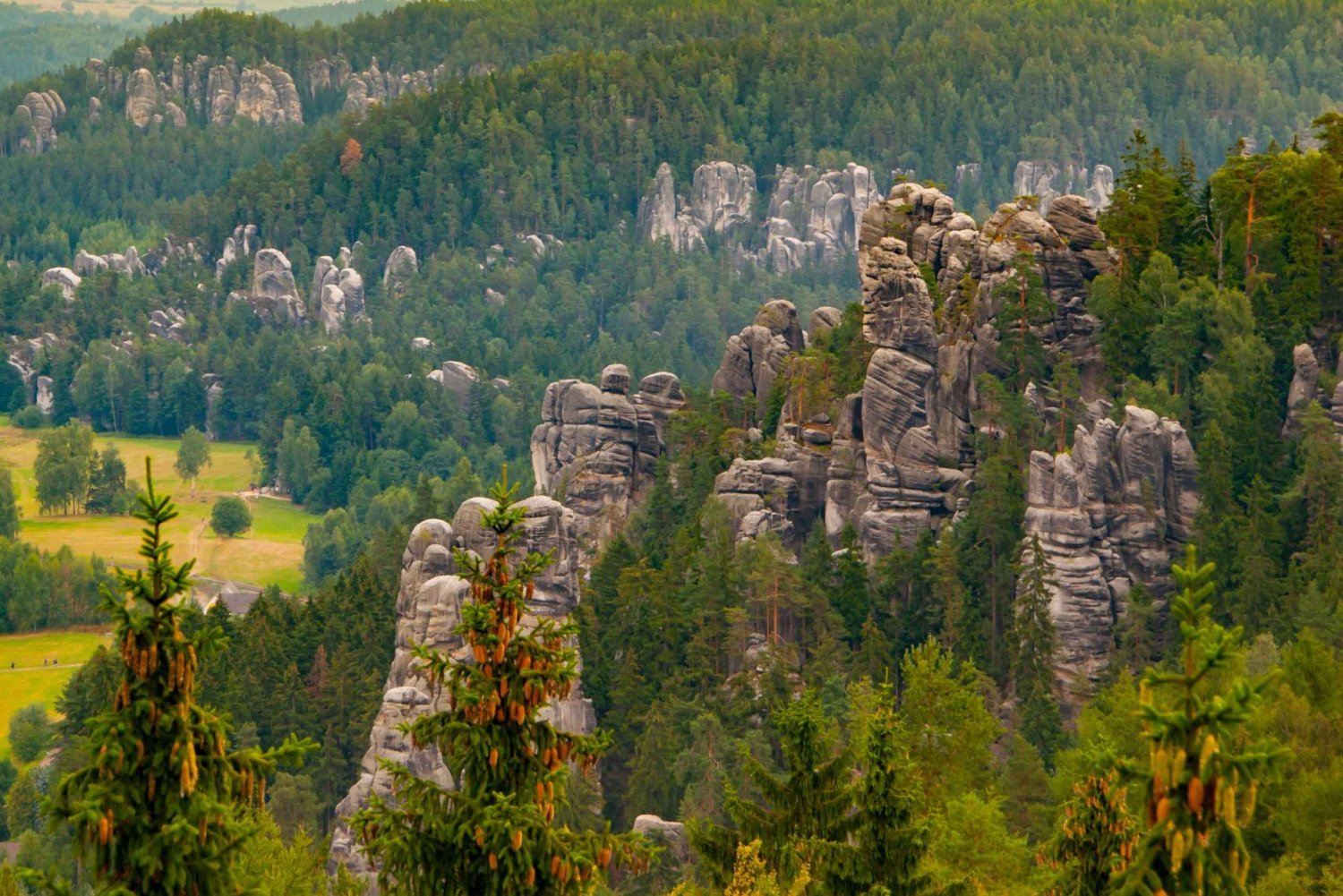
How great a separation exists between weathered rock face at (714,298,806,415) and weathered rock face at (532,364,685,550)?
14.6 feet

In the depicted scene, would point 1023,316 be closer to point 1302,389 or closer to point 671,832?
point 1302,389

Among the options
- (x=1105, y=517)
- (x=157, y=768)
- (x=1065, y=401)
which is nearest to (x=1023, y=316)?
(x=1065, y=401)

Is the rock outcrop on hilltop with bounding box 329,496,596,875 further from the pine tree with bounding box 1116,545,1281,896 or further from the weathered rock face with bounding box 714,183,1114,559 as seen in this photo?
the pine tree with bounding box 1116,545,1281,896

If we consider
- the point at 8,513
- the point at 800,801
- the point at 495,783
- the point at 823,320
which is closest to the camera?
the point at 495,783

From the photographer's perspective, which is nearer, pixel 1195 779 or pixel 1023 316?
pixel 1195 779

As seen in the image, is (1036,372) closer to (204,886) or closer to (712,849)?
(712,849)

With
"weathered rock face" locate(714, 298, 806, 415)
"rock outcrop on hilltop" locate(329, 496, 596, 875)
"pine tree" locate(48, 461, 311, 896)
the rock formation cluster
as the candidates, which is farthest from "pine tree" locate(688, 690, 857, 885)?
"weathered rock face" locate(714, 298, 806, 415)

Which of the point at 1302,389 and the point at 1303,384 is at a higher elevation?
the point at 1303,384

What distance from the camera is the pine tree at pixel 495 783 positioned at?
91.3 ft

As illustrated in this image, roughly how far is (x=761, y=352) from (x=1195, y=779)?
89.4 metres

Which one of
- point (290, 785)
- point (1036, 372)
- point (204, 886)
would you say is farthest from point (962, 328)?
point (204, 886)

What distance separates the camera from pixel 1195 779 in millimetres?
23484

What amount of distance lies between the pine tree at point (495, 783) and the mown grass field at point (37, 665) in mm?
109635

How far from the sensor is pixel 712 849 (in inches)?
1891
